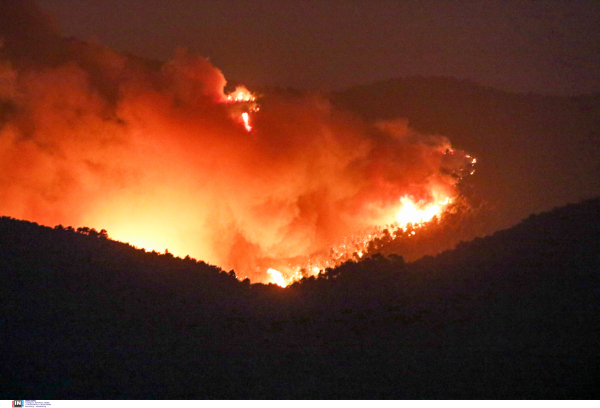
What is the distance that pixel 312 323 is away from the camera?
7023 mm

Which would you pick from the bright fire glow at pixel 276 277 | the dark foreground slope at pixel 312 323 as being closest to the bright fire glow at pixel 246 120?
the bright fire glow at pixel 276 277

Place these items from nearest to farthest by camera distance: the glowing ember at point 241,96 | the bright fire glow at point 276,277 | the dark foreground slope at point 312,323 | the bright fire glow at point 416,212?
1. the dark foreground slope at point 312,323
2. the bright fire glow at point 416,212
3. the bright fire glow at point 276,277
4. the glowing ember at point 241,96

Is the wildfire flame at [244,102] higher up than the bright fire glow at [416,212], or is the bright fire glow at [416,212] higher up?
the wildfire flame at [244,102]

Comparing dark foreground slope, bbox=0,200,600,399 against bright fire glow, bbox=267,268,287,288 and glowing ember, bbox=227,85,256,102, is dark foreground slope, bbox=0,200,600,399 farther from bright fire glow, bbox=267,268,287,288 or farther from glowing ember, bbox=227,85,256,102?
glowing ember, bbox=227,85,256,102

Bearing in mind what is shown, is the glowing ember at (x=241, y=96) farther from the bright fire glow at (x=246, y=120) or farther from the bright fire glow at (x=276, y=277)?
the bright fire glow at (x=276, y=277)

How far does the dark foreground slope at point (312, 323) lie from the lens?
5738 mm

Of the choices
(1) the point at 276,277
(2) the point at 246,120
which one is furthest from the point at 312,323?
(2) the point at 246,120

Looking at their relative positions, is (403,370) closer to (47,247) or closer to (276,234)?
(47,247)

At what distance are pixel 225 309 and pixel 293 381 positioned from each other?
207 cm

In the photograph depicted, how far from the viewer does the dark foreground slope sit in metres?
5.74

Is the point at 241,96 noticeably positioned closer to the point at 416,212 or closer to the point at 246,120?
the point at 246,120

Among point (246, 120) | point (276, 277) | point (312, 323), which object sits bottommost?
point (312, 323)

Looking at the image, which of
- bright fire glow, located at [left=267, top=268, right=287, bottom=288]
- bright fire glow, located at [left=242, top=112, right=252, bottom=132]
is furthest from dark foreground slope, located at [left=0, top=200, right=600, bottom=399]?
bright fire glow, located at [left=242, top=112, right=252, bottom=132]

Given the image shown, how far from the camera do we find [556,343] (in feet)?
20.3
